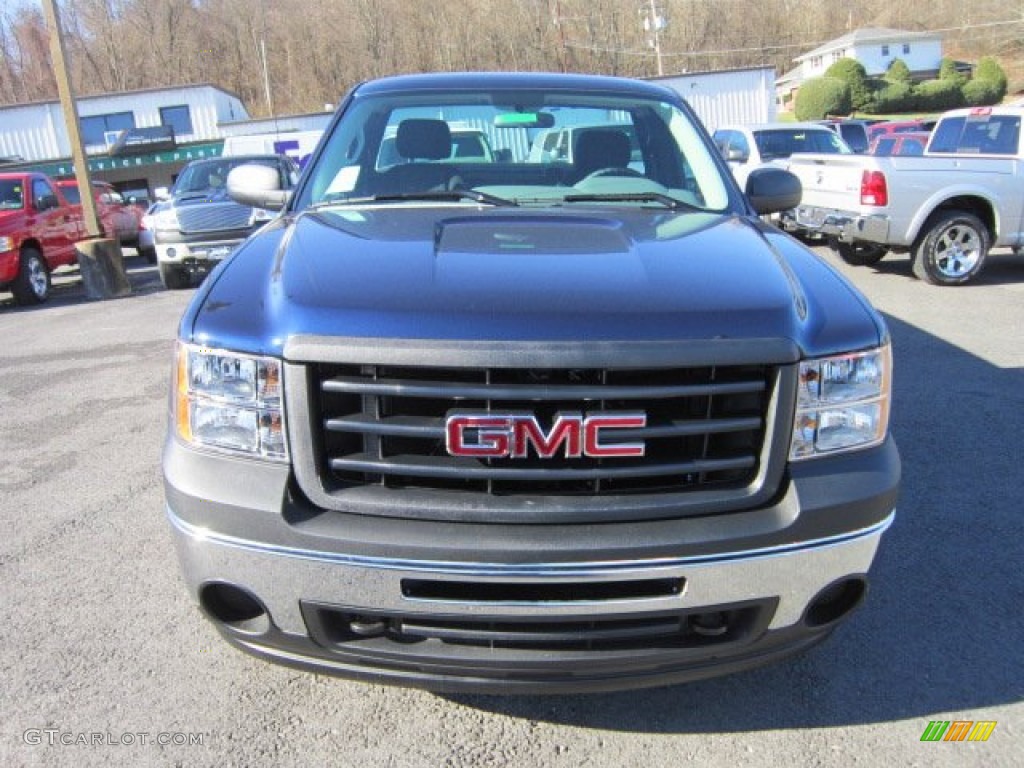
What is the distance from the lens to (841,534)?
1.96m

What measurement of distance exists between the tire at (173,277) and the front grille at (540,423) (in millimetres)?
9687

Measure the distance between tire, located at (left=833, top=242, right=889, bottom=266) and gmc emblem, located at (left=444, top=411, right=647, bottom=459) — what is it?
9.09 meters

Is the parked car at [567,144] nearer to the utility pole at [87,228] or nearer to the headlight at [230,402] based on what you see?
the headlight at [230,402]

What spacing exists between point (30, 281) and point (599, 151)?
10.2m

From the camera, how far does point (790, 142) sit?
43.4 feet

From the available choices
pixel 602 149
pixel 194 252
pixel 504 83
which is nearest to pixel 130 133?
pixel 194 252

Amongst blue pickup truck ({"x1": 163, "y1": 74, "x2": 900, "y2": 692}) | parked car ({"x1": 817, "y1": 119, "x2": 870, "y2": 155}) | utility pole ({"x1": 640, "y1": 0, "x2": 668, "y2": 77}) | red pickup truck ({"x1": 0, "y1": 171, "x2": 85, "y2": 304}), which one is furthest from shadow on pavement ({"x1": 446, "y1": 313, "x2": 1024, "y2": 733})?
utility pole ({"x1": 640, "y1": 0, "x2": 668, "y2": 77})

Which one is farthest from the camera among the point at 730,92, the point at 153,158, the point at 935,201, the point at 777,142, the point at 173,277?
the point at 153,158

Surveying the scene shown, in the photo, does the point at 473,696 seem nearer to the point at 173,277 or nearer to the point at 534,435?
the point at 534,435

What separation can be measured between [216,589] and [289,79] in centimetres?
7216

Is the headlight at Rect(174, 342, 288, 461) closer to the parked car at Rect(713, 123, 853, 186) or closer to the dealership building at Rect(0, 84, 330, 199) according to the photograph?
the parked car at Rect(713, 123, 853, 186)

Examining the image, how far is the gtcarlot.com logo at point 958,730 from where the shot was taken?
2.30 meters

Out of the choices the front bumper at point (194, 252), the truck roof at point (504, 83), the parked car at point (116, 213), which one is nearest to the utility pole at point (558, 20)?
the parked car at point (116, 213)

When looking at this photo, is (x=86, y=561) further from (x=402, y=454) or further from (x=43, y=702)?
(x=402, y=454)
